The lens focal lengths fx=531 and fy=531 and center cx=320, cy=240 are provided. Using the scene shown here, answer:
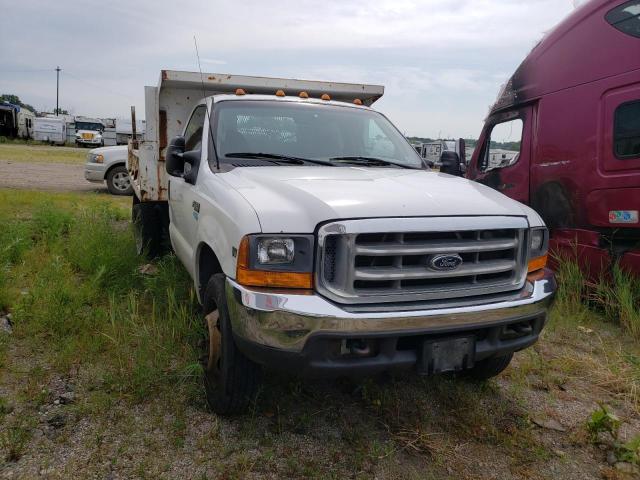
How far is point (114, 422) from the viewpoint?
9.54ft

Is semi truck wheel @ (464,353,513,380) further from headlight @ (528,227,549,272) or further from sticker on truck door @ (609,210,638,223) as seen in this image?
sticker on truck door @ (609,210,638,223)

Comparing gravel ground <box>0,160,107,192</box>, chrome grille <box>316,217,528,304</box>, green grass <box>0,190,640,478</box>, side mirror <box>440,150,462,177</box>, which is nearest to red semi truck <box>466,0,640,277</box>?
green grass <box>0,190,640,478</box>

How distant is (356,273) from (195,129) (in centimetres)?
260

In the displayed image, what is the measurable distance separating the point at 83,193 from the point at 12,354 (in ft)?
30.2

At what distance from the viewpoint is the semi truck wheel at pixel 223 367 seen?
9.06ft

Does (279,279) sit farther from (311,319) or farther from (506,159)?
(506,159)

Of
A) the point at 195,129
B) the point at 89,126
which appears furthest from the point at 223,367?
the point at 89,126

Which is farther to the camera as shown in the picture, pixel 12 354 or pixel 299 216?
pixel 12 354

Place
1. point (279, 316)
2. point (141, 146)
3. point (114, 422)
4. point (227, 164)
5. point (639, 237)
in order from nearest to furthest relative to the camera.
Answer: point (279, 316) < point (114, 422) < point (227, 164) < point (639, 237) < point (141, 146)

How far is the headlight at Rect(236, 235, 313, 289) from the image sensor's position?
2.45 metres

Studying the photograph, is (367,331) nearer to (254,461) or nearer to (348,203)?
(348,203)

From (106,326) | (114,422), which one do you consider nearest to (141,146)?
(106,326)

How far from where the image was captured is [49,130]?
37.7 metres

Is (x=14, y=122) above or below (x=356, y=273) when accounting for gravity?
above
